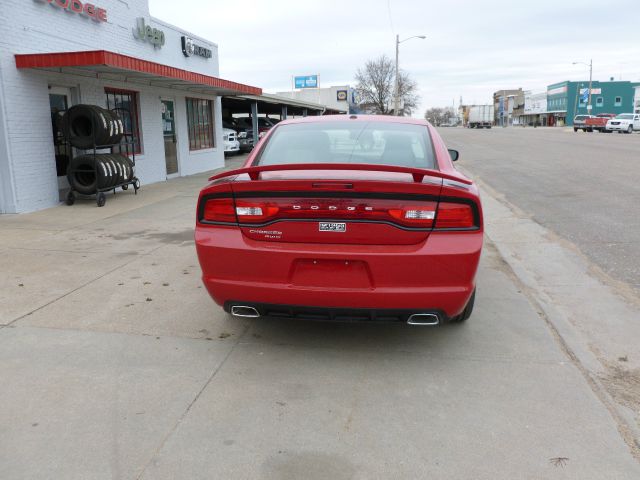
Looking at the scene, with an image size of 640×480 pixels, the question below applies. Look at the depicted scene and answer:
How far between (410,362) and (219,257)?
4.84 ft

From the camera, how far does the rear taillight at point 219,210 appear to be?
11.8ft

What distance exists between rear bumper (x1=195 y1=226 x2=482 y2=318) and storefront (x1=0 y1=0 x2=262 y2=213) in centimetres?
743

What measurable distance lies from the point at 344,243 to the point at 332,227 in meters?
0.13

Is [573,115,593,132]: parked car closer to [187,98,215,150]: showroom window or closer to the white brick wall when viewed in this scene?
[187,98,215,150]: showroom window

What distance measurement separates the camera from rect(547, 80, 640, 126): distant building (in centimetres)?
8919

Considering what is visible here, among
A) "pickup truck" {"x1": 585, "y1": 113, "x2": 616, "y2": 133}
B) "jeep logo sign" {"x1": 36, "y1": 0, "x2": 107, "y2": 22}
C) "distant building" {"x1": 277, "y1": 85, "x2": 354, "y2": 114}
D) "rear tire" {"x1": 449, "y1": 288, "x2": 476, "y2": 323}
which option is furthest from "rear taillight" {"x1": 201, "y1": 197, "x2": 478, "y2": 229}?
"distant building" {"x1": 277, "y1": 85, "x2": 354, "y2": 114}

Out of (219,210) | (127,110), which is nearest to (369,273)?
(219,210)

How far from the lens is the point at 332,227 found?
3.40 metres

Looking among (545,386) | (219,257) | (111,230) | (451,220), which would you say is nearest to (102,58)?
(111,230)

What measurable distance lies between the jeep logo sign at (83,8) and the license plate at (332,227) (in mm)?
9520

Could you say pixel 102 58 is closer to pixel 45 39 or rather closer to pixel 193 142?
pixel 45 39

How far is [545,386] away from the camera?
339cm

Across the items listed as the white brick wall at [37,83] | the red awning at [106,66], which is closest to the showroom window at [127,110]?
the white brick wall at [37,83]

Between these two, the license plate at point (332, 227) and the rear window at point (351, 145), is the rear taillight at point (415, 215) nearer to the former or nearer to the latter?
the license plate at point (332, 227)
